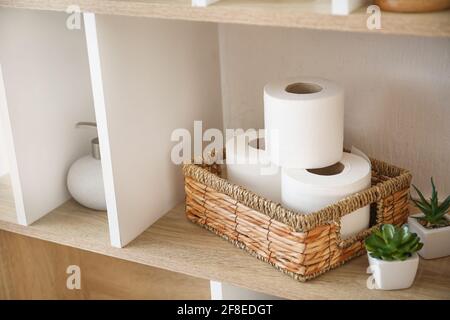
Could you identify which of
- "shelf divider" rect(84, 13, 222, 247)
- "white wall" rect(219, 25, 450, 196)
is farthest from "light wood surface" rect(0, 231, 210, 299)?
"white wall" rect(219, 25, 450, 196)

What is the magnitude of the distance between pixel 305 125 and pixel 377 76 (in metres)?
0.18

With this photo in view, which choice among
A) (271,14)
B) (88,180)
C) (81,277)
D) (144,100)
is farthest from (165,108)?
(81,277)

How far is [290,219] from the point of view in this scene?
77 cm

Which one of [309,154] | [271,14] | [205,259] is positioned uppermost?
[271,14]

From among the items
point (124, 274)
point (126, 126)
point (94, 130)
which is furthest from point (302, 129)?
point (124, 274)

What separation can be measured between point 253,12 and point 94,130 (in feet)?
1.38

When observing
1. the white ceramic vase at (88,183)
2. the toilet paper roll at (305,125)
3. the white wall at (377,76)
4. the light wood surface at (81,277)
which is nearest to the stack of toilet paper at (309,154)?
the toilet paper roll at (305,125)

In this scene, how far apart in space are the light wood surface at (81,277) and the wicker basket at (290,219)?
311 millimetres

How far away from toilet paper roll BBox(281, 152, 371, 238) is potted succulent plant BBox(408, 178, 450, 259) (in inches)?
2.5

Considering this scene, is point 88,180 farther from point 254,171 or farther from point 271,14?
point 271,14

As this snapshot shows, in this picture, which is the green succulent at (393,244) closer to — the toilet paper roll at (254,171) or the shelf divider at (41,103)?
the toilet paper roll at (254,171)

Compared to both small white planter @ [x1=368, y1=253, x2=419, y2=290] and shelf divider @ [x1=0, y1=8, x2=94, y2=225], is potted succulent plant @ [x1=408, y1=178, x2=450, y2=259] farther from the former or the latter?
shelf divider @ [x1=0, y1=8, x2=94, y2=225]

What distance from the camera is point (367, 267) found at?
0.82 metres
